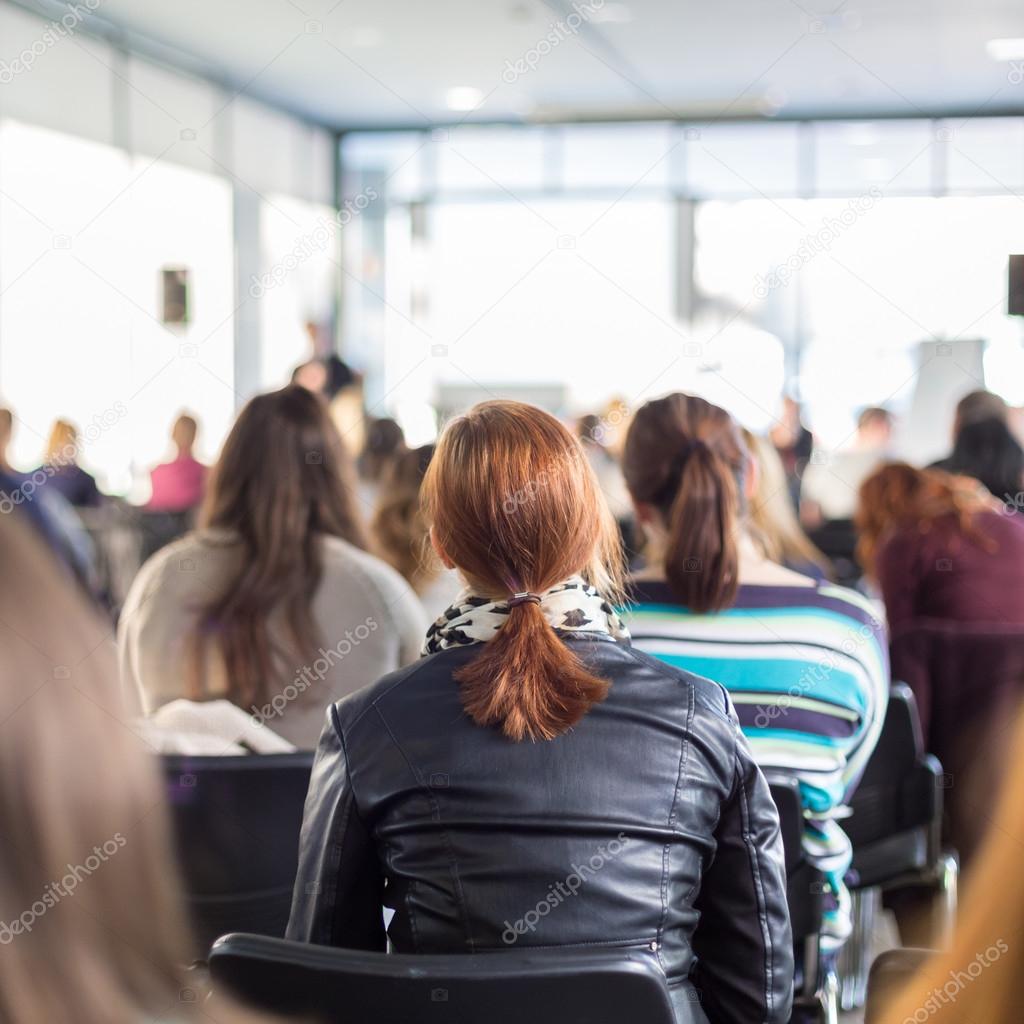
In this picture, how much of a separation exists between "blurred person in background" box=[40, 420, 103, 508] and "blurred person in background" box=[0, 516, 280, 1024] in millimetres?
6317

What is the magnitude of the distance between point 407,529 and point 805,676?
5.23 feet

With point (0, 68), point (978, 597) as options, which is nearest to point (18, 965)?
point (978, 597)

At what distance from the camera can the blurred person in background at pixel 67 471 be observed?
700 centimetres

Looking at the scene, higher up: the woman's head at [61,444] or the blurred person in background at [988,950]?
the woman's head at [61,444]

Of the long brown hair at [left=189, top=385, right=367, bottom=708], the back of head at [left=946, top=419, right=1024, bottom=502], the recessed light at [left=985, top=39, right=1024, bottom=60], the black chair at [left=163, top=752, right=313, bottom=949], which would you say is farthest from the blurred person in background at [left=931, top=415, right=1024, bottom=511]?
the recessed light at [left=985, top=39, right=1024, bottom=60]

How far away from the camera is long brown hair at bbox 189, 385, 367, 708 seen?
2680 millimetres

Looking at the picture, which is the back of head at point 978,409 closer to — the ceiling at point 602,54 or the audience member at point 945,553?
the audience member at point 945,553

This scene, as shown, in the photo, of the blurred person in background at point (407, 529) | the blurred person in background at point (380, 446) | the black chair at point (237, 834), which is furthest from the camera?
the blurred person in background at point (380, 446)

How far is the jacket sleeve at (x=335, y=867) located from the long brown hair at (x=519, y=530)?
0.17 metres

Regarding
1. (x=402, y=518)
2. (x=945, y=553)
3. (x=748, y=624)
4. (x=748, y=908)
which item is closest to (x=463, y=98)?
(x=402, y=518)

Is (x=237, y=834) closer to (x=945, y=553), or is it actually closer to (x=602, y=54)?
(x=945, y=553)

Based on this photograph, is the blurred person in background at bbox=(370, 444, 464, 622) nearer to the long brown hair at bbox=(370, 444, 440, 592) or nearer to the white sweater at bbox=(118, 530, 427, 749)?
the long brown hair at bbox=(370, 444, 440, 592)

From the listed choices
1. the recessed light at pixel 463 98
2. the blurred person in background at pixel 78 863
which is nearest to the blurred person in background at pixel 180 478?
the recessed light at pixel 463 98

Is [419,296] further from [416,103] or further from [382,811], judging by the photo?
[382,811]
